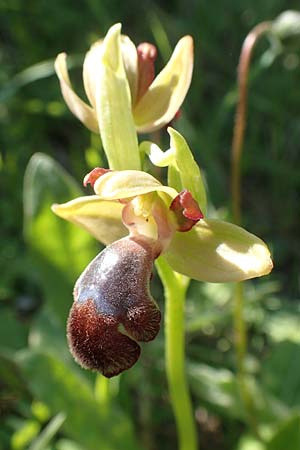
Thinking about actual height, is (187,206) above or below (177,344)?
above

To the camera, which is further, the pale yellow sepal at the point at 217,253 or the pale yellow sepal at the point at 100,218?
the pale yellow sepal at the point at 100,218

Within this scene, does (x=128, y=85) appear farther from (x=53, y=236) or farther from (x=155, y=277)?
(x=155, y=277)

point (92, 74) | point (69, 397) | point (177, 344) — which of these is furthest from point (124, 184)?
point (69, 397)

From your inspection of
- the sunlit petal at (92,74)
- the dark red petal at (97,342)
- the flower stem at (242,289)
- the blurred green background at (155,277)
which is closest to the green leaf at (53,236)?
the blurred green background at (155,277)

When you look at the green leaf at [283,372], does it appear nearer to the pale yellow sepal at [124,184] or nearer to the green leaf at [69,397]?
the green leaf at [69,397]

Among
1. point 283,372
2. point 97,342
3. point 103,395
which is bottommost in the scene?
point 283,372

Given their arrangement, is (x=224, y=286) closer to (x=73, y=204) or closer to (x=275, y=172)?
(x=275, y=172)
